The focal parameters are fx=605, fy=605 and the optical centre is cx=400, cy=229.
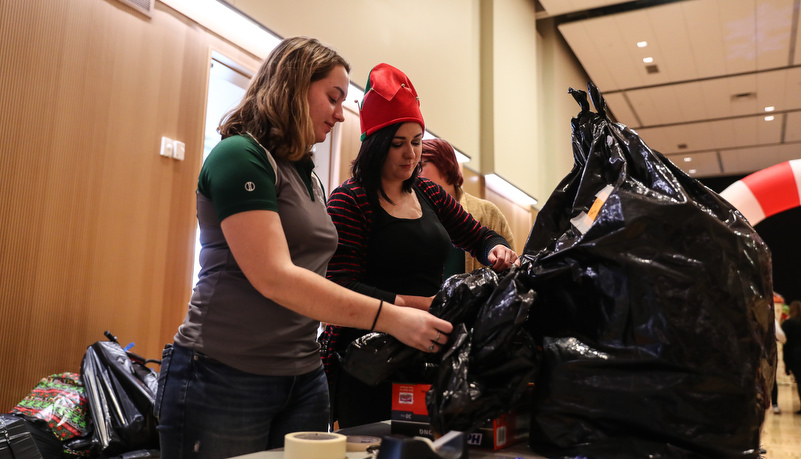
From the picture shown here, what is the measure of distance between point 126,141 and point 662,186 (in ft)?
6.27

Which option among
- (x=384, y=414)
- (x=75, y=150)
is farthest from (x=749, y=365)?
(x=75, y=150)

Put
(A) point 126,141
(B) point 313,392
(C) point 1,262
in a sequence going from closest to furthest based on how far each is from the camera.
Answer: (B) point 313,392 → (C) point 1,262 → (A) point 126,141

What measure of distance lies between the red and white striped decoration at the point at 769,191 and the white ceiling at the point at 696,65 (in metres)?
3.42

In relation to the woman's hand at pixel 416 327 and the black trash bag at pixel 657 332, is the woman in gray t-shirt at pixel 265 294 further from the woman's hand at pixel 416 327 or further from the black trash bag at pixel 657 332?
the black trash bag at pixel 657 332

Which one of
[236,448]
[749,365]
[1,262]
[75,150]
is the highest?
[75,150]

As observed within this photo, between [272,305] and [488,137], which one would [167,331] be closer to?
[272,305]

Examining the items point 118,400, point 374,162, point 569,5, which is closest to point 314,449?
point 374,162

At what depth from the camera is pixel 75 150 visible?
1.99 m

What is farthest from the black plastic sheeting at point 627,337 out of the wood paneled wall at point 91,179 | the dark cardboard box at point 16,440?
the wood paneled wall at point 91,179

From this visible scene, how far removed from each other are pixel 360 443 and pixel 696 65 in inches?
301

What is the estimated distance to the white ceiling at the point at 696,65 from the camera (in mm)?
6133

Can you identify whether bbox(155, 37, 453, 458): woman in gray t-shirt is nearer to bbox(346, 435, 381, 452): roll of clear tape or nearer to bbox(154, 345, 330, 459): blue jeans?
bbox(154, 345, 330, 459): blue jeans

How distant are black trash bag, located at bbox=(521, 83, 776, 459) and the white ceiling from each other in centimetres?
582

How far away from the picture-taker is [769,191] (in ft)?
10.2
